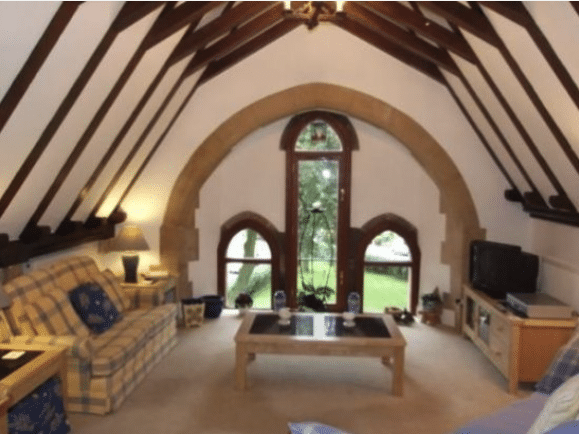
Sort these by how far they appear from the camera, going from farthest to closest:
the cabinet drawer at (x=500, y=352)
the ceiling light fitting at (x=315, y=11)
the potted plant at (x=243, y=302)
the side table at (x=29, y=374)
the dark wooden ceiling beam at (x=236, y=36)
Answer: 1. the potted plant at (x=243, y=302)
2. the dark wooden ceiling beam at (x=236, y=36)
3. the cabinet drawer at (x=500, y=352)
4. the ceiling light fitting at (x=315, y=11)
5. the side table at (x=29, y=374)

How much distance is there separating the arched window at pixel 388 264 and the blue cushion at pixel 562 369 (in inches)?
116

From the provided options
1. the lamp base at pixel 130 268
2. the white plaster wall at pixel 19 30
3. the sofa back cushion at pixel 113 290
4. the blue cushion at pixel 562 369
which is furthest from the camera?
the lamp base at pixel 130 268

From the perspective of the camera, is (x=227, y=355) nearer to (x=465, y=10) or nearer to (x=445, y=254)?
(x=445, y=254)

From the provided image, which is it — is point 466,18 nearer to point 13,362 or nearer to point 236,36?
point 236,36

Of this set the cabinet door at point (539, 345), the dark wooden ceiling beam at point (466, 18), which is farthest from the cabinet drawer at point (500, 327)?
the dark wooden ceiling beam at point (466, 18)

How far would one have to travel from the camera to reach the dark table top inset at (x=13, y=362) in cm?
297

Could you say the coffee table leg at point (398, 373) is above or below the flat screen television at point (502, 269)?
below

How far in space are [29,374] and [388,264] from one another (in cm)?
455

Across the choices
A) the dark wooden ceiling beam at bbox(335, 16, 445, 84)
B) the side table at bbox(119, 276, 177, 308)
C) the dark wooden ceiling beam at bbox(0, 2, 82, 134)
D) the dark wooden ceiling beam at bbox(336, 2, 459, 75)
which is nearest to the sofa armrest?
the dark wooden ceiling beam at bbox(0, 2, 82, 134)

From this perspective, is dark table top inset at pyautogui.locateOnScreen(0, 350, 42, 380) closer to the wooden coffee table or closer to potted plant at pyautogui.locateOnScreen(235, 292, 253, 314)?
the wooden coffee table

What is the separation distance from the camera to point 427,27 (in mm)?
4395

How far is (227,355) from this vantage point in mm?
5027

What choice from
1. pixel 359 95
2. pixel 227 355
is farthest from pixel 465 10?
pixel 227 355

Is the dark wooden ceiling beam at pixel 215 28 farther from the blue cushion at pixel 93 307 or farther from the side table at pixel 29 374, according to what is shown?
the side table at pixel 29 374
